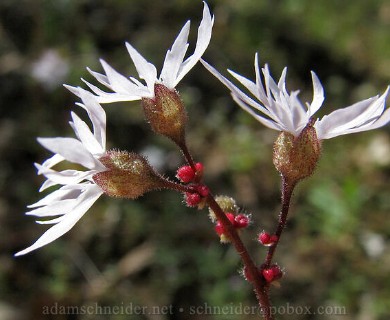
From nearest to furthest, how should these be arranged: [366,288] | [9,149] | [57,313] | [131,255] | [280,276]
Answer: [280,276], [366,288], [57,313], [131,255], [9,149]

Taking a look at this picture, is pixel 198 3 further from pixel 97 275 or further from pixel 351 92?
pixel 97 275

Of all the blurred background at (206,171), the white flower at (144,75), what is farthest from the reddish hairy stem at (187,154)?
the blurred background at (206,171)

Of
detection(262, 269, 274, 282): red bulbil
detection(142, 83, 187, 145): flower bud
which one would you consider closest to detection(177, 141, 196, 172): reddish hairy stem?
detection(142, 83, 187, 145): flower bud

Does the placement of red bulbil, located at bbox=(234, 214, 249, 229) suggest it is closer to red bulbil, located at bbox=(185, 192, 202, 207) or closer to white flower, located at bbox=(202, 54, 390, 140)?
red bulbil, located at bbox=(185, 192, 202, 207)

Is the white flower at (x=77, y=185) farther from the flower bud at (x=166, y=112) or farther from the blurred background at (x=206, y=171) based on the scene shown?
the blurred background at (x=206, y=171)

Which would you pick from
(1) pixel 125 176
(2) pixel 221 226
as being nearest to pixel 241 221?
(2) pixel 221 226

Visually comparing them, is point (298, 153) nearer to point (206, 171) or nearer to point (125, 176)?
point (125, 176)

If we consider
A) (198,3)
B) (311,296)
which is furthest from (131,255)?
(198,3)
